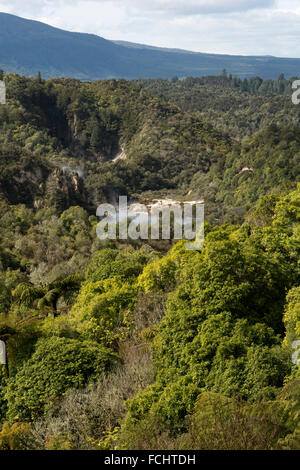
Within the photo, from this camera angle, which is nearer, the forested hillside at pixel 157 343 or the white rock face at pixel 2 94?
the forested hillside at pixel 157 343

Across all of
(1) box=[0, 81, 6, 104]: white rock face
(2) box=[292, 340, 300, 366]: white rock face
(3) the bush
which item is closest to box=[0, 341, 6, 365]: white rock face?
(3) the bush

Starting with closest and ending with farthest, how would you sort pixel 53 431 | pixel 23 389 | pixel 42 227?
pixel 53 431
pixel 23 389
pixel 42 227

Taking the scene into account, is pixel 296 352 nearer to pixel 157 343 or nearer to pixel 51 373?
pixel 157 343

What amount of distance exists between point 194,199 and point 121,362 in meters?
59.7

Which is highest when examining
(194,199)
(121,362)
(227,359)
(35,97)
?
(35,97)

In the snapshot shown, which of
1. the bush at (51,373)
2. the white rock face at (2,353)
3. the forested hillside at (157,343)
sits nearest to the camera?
the forested hillside at (157,343)

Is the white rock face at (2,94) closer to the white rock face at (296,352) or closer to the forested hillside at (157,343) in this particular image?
the forested hillside at (157,343)

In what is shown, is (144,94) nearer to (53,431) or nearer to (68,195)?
(68,195)

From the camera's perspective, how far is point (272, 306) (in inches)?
450

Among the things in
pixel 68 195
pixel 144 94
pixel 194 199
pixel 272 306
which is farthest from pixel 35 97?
pixel 272 306

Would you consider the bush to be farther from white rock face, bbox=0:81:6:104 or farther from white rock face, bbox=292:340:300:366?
white rock face, bbox=0:81:6:104

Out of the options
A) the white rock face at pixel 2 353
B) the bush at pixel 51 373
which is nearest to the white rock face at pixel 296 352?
the bush at pixel 51 373

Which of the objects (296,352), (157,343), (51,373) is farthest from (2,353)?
(296,352)

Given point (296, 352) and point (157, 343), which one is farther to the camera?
point (157, 343)
